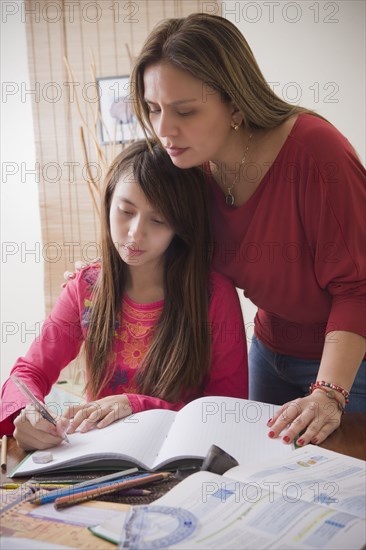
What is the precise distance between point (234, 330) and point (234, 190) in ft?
0.97

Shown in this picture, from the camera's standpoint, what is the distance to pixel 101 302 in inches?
58.5

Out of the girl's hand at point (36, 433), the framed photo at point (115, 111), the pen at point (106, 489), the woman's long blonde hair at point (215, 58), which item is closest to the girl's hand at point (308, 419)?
the pen at point (106, 489)

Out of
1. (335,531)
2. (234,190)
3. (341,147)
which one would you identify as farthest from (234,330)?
(335,531)

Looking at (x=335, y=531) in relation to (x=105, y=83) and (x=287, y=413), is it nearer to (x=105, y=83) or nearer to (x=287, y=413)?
(x=287, y=413)

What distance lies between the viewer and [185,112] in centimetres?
124

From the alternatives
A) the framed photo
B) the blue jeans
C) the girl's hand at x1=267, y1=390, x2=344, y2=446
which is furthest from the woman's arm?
the framed photo

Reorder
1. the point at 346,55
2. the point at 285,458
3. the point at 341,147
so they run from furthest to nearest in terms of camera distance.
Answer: the point at 346,55, the point at 341,147, the point at 285,458

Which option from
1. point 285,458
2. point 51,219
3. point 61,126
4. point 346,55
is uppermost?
point 346,55

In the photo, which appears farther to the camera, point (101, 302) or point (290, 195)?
point (101, 302)

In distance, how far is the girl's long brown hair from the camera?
4.57ft

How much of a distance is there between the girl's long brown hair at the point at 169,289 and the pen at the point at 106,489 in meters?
0.43

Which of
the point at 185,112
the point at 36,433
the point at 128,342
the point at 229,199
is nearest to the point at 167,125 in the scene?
the point at 185,112

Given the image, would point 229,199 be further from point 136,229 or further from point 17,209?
point 17,209

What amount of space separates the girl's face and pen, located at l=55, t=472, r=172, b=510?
0.57 m
